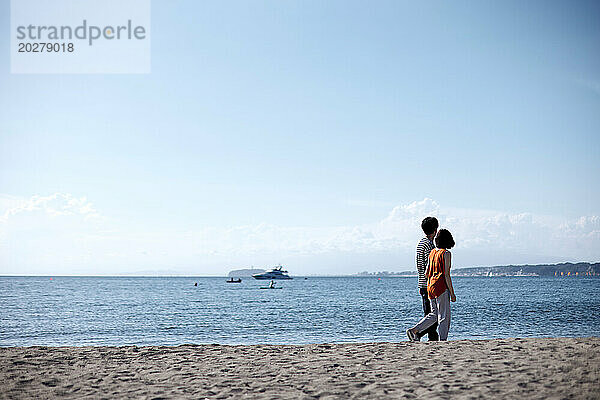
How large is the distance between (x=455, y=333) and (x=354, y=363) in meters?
15.8

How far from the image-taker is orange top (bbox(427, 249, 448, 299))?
31.3 feet

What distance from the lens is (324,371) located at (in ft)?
25.2

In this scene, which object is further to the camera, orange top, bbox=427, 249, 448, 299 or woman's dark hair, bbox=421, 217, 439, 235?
woman's dark hair, bbox=421, 217, 439, 235

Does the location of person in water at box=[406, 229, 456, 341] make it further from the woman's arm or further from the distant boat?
the distant boat

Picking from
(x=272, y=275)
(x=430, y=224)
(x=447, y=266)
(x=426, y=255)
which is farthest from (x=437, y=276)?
(x=272, y=275)

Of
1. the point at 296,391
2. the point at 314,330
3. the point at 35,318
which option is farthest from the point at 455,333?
the point at 35,318

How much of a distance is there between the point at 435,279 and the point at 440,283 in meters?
0.11

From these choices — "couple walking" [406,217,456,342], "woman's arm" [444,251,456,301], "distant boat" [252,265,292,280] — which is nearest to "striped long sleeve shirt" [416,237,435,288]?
"couple walking" [406,217,456,342]

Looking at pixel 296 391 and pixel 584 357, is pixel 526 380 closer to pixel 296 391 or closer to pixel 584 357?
pixel 584 357

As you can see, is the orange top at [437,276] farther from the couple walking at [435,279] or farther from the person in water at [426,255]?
the person in water at [426,255]

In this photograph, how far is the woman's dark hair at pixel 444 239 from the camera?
9.52 metres

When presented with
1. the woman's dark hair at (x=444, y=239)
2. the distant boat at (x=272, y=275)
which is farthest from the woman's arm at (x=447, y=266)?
the distant boat at (x=272, y=275)

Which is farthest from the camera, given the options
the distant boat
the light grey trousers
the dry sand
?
the distant boat

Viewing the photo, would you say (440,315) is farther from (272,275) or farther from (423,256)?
(272,275)
